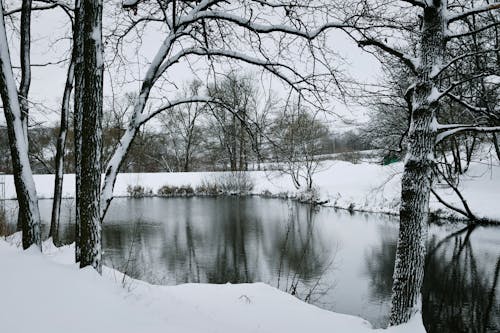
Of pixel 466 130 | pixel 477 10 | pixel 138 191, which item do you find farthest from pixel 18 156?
pixel 138 191

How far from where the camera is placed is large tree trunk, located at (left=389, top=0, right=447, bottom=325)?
440 cm

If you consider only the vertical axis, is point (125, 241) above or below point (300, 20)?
below

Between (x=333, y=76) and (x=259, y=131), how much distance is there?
1.13 meters

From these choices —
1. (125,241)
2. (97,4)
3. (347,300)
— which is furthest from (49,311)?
(125,241)

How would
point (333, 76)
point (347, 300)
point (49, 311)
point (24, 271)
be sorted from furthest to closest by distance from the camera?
point (347, 300), point (333, 76), point (24, 271), point (49, 311)

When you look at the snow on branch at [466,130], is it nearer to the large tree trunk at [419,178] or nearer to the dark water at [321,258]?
the large tree trunk at [419,178]

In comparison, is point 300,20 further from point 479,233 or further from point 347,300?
point 479,233

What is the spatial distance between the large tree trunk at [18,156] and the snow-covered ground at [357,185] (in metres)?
8.45

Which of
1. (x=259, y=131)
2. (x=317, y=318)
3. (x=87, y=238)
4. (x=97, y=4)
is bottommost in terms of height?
(x=317, y=318)

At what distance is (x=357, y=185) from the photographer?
24.8m

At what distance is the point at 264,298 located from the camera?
5.71 meters

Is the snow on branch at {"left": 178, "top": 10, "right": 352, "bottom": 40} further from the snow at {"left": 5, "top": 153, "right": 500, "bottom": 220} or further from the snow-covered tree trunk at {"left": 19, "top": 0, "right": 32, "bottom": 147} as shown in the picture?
the snow at {"left": 5, "top": 153, "right": 500, "bottom": 220}

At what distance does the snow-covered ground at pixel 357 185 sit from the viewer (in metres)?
16.9

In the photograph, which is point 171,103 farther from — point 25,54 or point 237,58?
point 25,54
